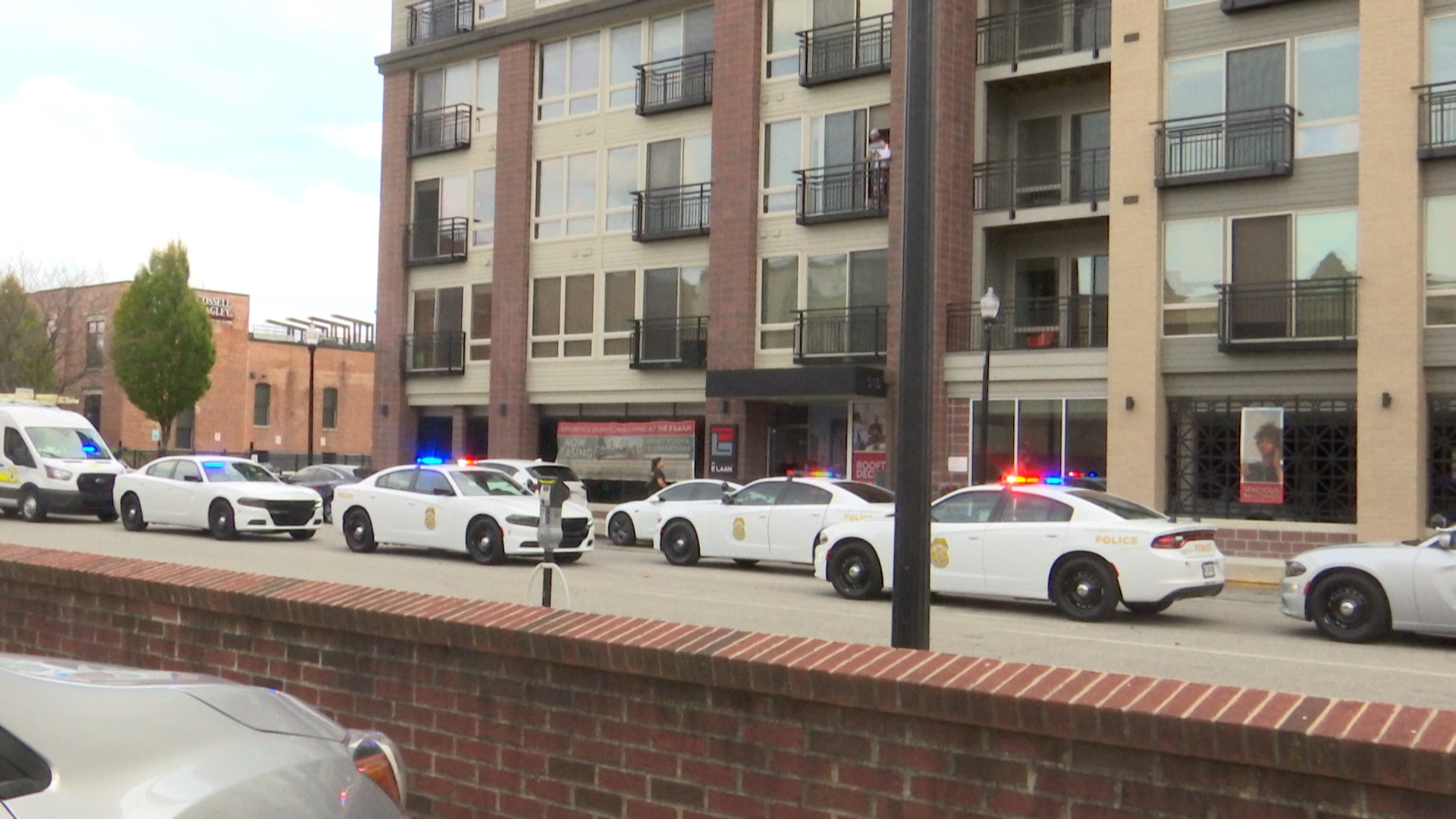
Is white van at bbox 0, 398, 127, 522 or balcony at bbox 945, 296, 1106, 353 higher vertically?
balcony at bbox 945, 296, 1106, 353

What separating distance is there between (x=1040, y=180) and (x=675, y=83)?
29.6 feet

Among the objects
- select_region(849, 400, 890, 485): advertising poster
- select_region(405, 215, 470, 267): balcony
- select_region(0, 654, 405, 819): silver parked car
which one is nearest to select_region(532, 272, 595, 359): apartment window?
select_region(405, 215, 470, 267): balcony

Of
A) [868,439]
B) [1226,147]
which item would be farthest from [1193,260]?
[868,439]

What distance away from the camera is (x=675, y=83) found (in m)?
32.8

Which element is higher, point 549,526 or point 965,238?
point 965,238

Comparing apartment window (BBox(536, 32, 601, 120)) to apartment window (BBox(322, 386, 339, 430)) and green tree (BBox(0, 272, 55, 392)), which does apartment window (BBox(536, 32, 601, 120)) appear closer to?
green tree (BBox(0, 272, 55, 392))

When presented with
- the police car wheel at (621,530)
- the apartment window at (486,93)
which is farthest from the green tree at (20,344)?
the police car wheel at (621,530)

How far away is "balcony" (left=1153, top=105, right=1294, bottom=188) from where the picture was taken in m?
24.0

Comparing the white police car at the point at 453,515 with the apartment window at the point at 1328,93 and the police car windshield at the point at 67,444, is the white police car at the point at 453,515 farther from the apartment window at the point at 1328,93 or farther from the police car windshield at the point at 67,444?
the apartment window at the point at 1328,93

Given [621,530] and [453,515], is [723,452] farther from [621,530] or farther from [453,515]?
[453,515]

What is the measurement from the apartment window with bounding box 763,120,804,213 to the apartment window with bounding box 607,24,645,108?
14.0 ft

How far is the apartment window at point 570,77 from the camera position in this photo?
34469mm

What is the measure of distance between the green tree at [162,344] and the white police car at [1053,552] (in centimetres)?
4317

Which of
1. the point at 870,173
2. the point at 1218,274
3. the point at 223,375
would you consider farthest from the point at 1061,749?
the point at 223,375
